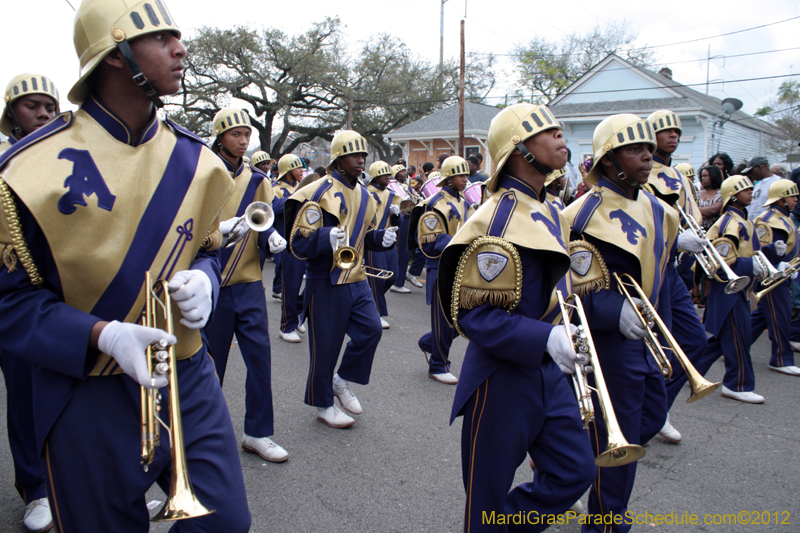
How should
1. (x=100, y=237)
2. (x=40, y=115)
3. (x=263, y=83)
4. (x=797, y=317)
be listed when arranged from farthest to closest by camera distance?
(x=263, y=83), (x=797, y=317), (x=40, y=115), (x=100, y=237)

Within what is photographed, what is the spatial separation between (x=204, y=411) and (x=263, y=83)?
110ft

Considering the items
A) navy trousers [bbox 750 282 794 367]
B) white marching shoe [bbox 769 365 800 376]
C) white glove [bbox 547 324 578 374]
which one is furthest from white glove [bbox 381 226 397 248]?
white marching shoe [bbox 769 365 800 376]

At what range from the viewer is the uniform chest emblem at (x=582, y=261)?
2.91m

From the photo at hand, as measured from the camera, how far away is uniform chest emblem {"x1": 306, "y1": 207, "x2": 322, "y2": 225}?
4.64 meters

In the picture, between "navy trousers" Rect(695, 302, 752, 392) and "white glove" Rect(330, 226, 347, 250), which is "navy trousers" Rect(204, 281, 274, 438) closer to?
"white glove" Rect(330, 226, 347, 250)

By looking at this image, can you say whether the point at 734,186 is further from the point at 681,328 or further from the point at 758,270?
the point at 681,328

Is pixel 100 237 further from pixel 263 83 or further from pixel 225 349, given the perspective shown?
pixel 263 83

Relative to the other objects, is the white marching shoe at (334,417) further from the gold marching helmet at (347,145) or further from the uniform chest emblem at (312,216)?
the gold marching helmet at (347,145)

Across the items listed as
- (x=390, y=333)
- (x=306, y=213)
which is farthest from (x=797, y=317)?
(x=306, y=213)

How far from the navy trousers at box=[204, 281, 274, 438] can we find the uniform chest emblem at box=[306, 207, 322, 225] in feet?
2.77

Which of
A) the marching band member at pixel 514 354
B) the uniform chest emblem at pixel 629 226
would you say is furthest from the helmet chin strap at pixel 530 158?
the uniform chest emblem at pixel 629 226

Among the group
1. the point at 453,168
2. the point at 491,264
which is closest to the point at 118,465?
the point at 491,264

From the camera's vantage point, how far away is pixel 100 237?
5.72 feet

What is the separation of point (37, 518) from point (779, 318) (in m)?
6.84
